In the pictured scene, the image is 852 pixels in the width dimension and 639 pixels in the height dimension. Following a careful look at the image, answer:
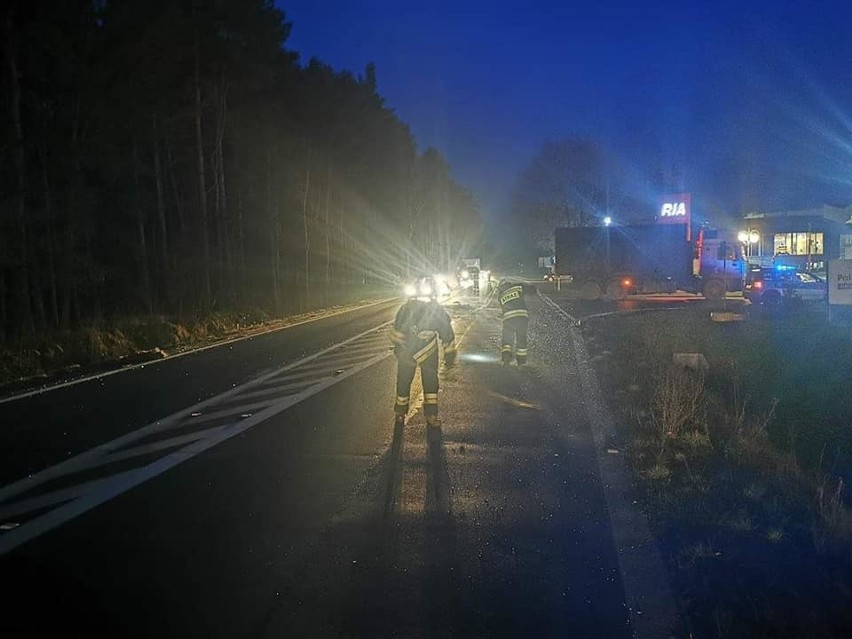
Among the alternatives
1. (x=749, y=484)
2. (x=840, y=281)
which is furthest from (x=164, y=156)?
(x=749, y=484)

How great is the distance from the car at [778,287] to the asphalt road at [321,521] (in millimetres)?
23038

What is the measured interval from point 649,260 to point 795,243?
40518 mm

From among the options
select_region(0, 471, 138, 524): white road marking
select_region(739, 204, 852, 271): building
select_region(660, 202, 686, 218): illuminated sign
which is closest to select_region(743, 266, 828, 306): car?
select_region(660, 202, 686, 218): illuminated sign

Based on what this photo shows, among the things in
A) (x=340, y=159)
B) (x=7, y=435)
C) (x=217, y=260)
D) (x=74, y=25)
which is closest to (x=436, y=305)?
(x=7, y=435)

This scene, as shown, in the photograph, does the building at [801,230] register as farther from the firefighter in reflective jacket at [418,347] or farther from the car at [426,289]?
the firefighter in reflective jacket at [418,347]

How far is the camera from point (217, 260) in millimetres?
43875

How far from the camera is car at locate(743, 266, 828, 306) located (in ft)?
106

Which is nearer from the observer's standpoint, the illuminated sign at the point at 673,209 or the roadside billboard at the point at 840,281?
the roadside billboard at the point at 840,281

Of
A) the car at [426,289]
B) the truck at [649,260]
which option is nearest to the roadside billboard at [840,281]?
the car at [426,289]

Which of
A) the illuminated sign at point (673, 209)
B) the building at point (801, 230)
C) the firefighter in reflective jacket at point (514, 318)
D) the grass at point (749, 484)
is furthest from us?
the building at point (801, 230)

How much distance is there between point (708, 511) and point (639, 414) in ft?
13.2

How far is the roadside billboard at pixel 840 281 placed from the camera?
1994 centimetres

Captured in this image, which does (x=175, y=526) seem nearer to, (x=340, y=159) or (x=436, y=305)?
(x=436, y=305)

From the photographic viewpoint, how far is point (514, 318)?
15.5m
